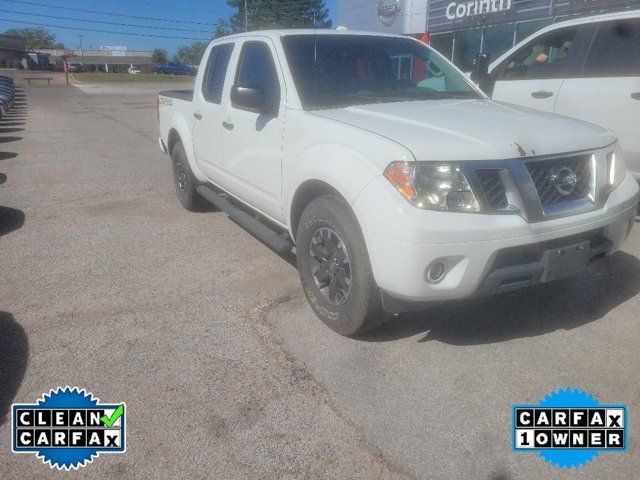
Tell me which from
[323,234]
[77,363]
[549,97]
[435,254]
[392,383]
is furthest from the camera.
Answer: [549,97]

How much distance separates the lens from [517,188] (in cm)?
249

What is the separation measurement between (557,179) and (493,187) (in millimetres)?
420

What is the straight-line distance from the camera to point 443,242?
7.81ft

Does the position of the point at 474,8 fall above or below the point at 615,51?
above

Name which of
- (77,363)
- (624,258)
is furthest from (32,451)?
(624,258)

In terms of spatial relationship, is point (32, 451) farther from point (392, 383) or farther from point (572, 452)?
point (572, 452)

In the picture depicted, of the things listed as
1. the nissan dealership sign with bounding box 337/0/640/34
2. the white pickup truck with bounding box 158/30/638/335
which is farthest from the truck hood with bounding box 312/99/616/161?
the nissan dealership sign with bounding box 337/0/640/34

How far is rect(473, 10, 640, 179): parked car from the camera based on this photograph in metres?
4.64

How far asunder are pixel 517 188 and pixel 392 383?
3.88ft

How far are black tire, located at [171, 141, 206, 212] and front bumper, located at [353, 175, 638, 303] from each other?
3261 mm

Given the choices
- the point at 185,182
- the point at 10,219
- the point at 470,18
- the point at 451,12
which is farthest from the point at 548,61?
the point at 451,12

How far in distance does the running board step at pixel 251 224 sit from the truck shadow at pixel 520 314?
0.89 m

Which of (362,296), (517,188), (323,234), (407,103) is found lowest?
(362,296)

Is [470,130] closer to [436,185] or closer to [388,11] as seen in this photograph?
[436,185]
